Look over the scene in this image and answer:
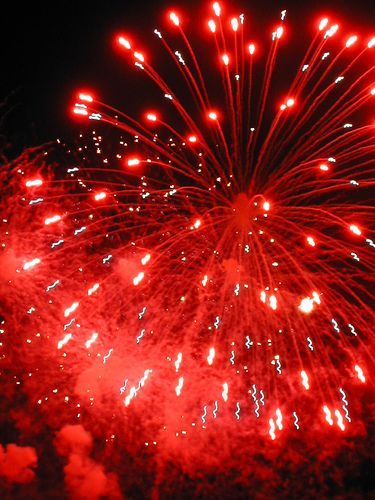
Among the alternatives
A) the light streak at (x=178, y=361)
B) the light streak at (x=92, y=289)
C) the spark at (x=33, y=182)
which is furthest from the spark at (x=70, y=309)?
the spark at (x=33, y=182)

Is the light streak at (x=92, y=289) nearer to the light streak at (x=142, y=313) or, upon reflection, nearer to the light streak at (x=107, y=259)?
the light streak at (x=107, y=259)

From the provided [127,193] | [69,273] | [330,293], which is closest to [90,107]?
[127,193]

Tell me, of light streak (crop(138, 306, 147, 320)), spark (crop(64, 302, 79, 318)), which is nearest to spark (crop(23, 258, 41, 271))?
spark (crop(64, 302, 79, 318))

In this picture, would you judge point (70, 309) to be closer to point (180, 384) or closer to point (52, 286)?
point (52, 286)

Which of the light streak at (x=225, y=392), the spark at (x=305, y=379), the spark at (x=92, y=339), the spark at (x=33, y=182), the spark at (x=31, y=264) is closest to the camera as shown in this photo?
the spark at (x=33, y=182)

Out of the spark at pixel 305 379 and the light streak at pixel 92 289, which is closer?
the light streak at pixel 92 289

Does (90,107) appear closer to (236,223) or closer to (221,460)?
(236,223)

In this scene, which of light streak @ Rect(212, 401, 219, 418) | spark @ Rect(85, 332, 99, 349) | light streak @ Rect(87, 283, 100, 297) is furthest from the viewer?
light streak @ Rect(212, 401, 219, 418)

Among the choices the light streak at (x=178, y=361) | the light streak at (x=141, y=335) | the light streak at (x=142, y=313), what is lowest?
the light streak at (x=178, y=361)

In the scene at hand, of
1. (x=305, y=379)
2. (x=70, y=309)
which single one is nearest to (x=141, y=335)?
(x=70, y=309)

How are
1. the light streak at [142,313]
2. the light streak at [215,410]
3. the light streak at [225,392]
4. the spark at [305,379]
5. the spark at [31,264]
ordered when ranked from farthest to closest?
the light streak at [215,410], the light streak at [225,392], the spark at [305,379], the light streak at [142,313], the spark at [31,264]

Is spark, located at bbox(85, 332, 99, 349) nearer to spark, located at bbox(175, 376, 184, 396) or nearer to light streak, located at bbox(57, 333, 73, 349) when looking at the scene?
light streak, located at bbox(57, 333, 73, 349)
